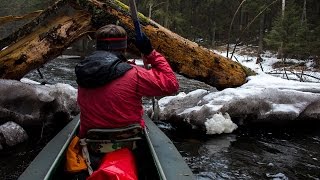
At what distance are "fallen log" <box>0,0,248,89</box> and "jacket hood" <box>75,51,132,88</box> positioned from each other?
4.19 m

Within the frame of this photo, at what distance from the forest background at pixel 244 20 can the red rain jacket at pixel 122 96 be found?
20.7 metres

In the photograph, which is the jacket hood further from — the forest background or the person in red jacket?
the forest background

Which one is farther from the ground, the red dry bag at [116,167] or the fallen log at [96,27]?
the fallen log at [96,27]

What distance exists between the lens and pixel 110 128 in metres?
3.41

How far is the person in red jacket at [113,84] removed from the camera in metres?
3.23

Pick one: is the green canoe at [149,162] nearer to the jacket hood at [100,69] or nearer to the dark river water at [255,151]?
the jacket hood at [100,69]

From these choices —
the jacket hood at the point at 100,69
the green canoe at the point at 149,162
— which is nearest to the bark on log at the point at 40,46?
the green canoe at the point at 149,162

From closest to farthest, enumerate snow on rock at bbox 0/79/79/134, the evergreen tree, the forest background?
snow on rock at bbox 0/79/79/134
the evergreen tree
the forest background

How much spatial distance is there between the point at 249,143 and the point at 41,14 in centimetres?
490

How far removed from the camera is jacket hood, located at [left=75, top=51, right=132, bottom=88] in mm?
3191

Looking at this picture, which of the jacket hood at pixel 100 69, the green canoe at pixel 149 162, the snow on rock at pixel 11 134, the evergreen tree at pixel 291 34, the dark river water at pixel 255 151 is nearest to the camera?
the jacket hood at pixel 100 69

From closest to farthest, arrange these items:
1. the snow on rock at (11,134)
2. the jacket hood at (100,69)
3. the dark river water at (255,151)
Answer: the jacket hood at (100,69) → the dark river water at (255,151) → the snow on rock at (11,134)

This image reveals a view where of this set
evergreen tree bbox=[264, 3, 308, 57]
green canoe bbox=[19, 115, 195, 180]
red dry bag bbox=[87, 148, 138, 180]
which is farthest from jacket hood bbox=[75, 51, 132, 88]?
evergreen tree bbox=[264, 3, 308, 57]

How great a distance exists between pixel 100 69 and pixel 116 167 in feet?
2.71
